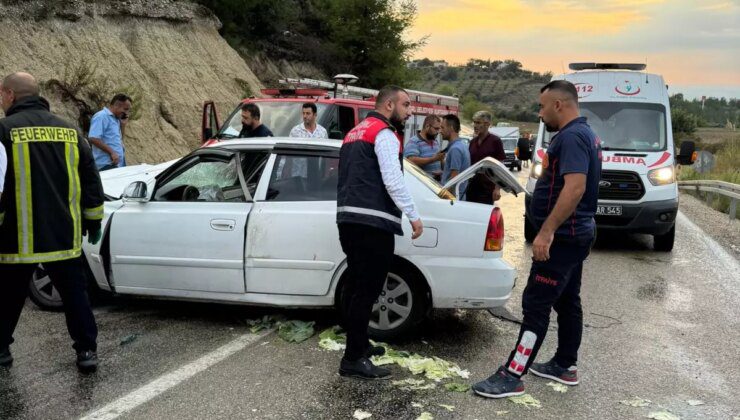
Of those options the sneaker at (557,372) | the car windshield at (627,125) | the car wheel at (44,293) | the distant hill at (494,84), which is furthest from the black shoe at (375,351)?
the distant hill at (494,84)

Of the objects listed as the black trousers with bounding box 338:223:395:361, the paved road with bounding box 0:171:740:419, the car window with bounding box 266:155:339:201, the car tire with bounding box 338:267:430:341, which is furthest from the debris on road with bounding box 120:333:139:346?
the black trousers with bounding box 338:223:395:361

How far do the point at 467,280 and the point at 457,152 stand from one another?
3.01 m

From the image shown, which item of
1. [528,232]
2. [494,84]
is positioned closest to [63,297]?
[528,232]

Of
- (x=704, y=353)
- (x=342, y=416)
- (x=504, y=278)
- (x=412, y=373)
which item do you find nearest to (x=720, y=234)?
(x=704, y=353)

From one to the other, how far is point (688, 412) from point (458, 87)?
572 feet

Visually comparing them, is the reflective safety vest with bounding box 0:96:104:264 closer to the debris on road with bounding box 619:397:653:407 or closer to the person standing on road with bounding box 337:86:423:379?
the person standing on road with bounding box 337:86:423:379

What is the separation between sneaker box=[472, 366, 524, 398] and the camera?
14.3ft

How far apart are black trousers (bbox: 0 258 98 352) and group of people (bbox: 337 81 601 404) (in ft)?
5.72

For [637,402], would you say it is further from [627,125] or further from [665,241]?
[627,125]

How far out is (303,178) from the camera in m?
5.58

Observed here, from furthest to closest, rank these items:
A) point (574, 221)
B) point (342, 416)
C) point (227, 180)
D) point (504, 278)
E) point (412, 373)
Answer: point (227, 180), point (504, 278), point (412, 373), point (574, 221), point (342, 416)

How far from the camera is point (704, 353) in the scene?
545cm

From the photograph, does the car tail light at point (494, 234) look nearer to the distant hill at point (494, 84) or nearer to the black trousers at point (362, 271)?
the black trousers at point (362, 271)

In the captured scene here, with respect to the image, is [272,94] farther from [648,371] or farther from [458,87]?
[458,87]
